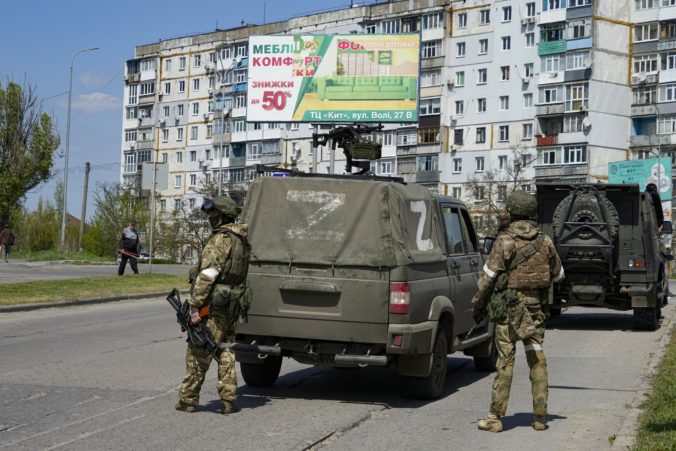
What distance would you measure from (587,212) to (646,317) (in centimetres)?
214

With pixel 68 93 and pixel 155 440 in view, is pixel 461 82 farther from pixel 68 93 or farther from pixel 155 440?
pixel 155 440

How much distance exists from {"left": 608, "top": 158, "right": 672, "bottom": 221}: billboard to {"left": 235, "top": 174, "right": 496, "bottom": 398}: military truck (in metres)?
32.7

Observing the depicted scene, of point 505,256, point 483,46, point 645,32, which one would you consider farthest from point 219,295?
point 483,46

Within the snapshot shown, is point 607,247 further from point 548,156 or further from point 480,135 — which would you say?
point 480,135

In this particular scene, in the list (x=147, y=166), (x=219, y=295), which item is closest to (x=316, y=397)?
(x=219, y=295)

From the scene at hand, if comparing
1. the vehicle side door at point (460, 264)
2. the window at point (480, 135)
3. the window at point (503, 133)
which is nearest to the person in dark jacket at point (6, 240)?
the vehicle side door at point (460, 264)

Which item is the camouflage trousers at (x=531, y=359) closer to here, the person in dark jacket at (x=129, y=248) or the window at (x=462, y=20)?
the person in dark jacket at (x=129, y=248)

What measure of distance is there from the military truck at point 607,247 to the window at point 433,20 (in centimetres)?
7362

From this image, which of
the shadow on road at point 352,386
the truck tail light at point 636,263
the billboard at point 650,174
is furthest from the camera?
the billboard at point 650,174

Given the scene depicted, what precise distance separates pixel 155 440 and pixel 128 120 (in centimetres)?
10994

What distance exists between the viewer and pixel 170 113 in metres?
112

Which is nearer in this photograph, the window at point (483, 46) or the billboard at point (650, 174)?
the billboard at point (650, 174)

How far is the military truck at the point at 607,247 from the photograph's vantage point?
19.9m

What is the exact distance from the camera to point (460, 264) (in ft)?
38.4
